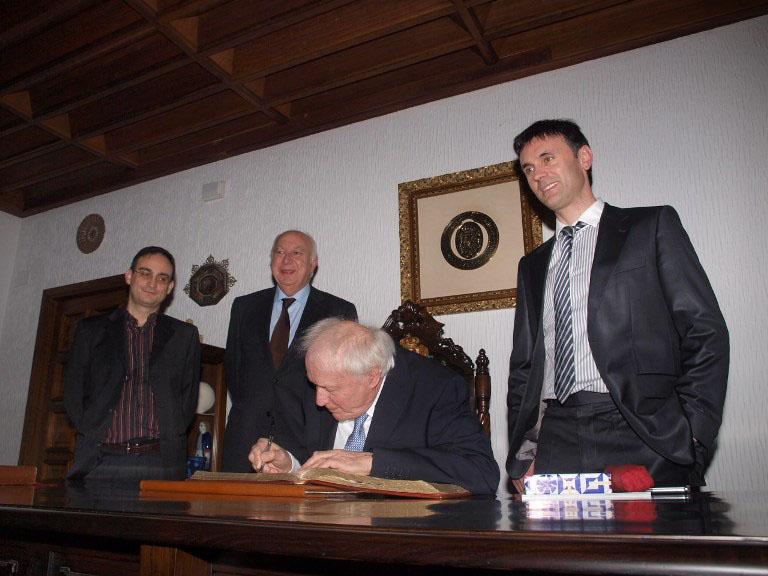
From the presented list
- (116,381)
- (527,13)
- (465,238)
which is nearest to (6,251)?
(116,381)

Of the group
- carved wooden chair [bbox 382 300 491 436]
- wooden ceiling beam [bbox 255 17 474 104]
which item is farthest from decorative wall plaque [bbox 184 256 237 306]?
carved wooden chair [bbox 382 300 491 436]

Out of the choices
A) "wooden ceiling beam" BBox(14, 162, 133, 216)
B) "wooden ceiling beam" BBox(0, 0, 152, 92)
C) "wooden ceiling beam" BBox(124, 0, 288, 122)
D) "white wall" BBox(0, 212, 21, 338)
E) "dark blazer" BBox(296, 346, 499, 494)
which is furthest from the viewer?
"white wall" BBox(0, 212, 21, 338)

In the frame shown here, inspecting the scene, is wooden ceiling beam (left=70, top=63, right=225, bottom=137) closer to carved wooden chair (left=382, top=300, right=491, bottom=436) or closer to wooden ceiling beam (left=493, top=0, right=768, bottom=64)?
wooden ceiling beam (left=493, top=0, right=768, bottom=64)

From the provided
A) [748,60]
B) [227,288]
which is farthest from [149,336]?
[748,60]

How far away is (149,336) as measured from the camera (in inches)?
113

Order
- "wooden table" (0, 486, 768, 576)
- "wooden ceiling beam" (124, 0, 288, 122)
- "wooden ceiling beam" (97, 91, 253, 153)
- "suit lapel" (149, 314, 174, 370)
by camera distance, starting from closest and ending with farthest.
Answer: "wooden table" (0, 486, 768, 576) < "suit lapel" (149, 314, 174, 370) < "wooden ceiling beam" (124, 0, 288, 122) < "wooden ceiling beam" (97, 91, 253, 153)

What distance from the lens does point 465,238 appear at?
3477 mm

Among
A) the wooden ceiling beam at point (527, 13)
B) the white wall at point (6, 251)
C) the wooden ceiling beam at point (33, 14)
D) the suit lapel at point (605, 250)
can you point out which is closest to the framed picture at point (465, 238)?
the wooden ceiling beam at point (527, 13)

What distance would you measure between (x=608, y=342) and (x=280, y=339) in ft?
5.30

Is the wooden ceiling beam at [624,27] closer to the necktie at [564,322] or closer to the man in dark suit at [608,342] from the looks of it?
the man in dark suit at [608,342]

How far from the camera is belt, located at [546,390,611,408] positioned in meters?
1.61

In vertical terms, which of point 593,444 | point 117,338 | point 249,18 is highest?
point 249,18

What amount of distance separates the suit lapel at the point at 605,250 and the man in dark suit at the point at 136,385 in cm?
182

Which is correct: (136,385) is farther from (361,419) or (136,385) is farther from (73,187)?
(73,187)
